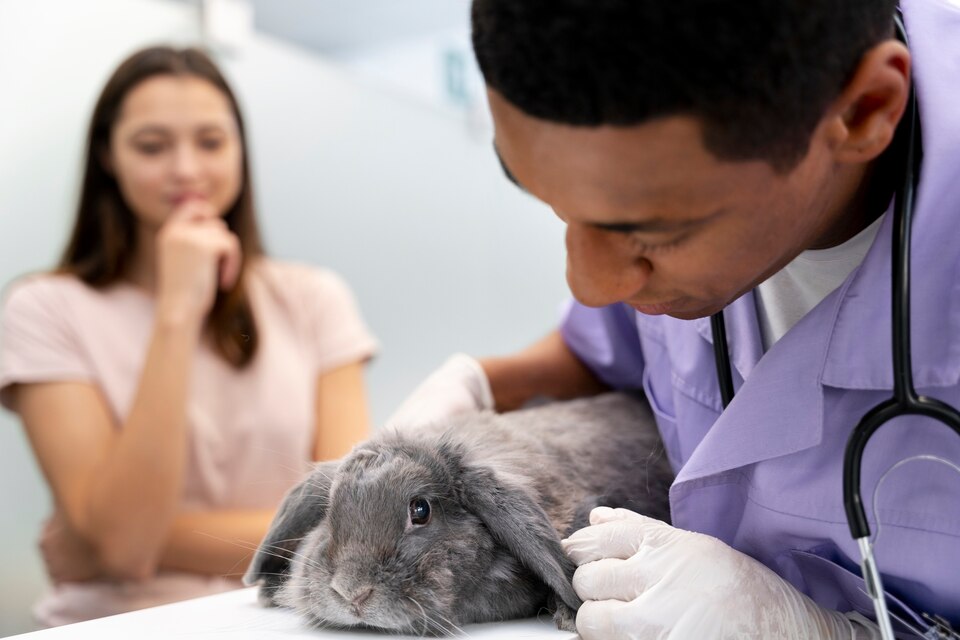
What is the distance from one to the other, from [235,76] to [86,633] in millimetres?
1759

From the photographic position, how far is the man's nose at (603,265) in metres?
0.63

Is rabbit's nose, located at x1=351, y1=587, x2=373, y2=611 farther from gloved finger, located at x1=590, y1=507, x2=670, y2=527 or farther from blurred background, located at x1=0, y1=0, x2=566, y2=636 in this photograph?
blurred background, located at x1=0, y1=0, x2=566, y2=636

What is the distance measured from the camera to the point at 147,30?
1986mm

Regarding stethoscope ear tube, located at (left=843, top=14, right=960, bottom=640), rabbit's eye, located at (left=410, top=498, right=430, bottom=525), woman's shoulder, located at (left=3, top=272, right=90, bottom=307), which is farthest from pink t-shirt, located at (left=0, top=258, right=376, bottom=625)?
stethoscope ear tube, located at (left=843, top=14, right=960, bottom=640)

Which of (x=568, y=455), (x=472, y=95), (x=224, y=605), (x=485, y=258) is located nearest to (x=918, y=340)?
(x=568, y=455)

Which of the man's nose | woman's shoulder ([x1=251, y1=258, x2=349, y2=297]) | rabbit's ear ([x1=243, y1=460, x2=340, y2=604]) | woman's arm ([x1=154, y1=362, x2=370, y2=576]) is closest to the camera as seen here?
the man's nose

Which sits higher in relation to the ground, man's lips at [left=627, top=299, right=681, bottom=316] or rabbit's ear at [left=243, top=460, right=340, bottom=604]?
man's lips at [left=627, top=299, right=681, bottom=316]

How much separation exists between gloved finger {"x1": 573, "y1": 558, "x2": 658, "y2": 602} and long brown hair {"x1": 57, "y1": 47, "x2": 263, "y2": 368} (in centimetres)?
Answer: 132

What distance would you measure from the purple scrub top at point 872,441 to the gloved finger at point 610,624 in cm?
15

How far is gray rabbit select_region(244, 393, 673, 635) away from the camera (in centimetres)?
66

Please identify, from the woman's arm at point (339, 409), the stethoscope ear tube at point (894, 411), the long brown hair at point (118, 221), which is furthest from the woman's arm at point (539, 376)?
the long brown hair at point (118, 221)

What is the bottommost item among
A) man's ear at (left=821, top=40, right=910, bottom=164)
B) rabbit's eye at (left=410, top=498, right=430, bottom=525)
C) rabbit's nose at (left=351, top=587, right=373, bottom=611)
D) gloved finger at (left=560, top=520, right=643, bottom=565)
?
rabbit's nose at (left=351, top=587, right=373, bottom=611)

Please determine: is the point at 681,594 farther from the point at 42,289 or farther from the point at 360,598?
the point at 42,289

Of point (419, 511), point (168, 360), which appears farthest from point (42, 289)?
point (419, 511)
